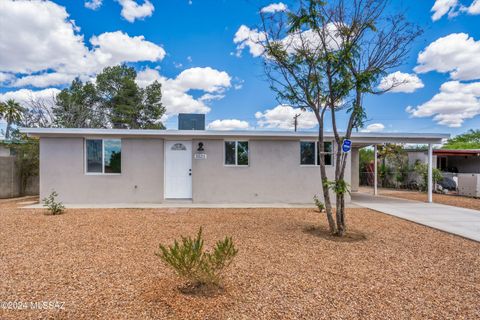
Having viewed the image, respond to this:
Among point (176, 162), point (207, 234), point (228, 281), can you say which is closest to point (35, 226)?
point (207, 234)

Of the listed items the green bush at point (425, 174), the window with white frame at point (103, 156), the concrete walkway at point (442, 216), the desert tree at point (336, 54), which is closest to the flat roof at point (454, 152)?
the green bush at point (425, 174)

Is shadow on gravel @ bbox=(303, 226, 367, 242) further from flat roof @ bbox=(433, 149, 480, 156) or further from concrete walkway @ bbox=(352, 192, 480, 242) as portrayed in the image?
flat roof @ bbox=(433, 149, 480, 156)

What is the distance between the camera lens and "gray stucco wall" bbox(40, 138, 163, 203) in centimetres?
946

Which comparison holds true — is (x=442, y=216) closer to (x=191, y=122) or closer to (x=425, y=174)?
(x=425, y=174)

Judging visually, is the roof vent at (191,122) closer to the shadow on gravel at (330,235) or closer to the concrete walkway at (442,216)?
the shadow on gravel at (330,235)

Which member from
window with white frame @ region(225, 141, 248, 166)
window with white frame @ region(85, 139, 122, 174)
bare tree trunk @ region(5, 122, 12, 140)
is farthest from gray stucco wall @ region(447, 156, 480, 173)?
bare tree trunk @ region(5, 122, 12, 140)

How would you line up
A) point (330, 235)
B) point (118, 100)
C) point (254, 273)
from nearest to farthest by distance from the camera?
point (254, 273) < point (330, 235) < point (118, 100)

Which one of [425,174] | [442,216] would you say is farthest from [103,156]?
[425,174]

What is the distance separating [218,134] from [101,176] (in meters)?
4.30

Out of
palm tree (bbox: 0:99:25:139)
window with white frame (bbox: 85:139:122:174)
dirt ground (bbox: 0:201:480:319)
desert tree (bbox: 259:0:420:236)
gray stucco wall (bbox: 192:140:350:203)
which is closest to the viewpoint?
dirt ground (bbox: 0:201:480:319)

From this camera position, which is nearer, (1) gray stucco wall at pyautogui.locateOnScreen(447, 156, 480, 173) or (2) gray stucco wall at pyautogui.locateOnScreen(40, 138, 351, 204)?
(2) gray stucco wall at pyautogui.locateOnScreen(40, 138, 351, 204)

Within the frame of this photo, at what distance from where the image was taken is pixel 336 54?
525 cm

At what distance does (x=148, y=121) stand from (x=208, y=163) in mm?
16123

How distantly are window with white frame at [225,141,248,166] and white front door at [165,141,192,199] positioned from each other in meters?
1.37
